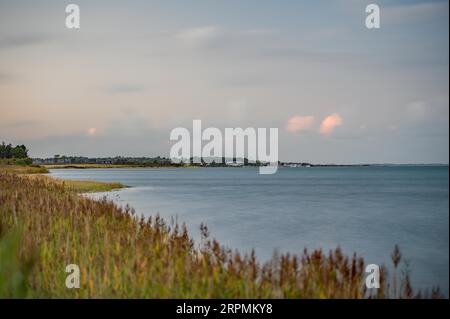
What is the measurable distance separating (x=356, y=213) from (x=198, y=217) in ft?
46.2

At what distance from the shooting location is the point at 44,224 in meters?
9.34

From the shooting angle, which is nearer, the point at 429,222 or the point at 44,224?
the point at 44,224

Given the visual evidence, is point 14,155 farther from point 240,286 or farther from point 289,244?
point 240,286

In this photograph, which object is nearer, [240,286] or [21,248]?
[240,286]

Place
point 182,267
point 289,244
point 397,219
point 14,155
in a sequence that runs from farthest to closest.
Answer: point 14,155
point 397,219
point 289,244
point 182,267

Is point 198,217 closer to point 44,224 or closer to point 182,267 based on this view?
point 44,224

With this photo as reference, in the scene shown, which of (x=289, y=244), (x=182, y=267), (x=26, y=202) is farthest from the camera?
(x=289, y=244)

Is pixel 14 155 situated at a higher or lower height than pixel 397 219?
higher
